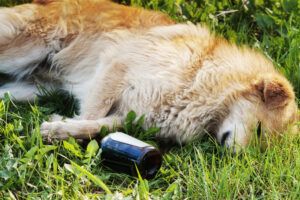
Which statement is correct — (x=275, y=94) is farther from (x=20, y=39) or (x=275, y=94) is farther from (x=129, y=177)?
(x=20, y=39)

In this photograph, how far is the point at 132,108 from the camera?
4.68 m

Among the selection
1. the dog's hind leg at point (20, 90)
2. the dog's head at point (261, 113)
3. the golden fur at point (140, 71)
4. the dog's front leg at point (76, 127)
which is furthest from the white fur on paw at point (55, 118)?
the dog's head at point (261, 113)

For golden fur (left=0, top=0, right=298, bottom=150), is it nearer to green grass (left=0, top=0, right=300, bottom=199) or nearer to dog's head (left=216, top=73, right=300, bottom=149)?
dog's head (left=216, top=73, right=300, bottom=149)

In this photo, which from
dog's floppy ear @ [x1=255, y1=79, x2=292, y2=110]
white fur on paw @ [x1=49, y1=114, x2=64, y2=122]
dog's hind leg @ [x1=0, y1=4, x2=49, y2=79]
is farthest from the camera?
dog's hind leg @ [x1=0, y1=4, x2=49, y2=79]

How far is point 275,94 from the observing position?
4.46m

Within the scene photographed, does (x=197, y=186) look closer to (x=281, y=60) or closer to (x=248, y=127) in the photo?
→ (x=248, y=127)

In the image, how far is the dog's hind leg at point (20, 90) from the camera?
17.4ft

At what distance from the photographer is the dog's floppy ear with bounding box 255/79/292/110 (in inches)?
175

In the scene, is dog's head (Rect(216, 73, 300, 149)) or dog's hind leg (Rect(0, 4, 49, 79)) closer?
dog's head (Rect(216, 73, 300, 149))

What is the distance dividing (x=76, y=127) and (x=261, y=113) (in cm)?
136

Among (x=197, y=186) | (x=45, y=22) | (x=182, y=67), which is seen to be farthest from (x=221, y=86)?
(x=45, y=22)

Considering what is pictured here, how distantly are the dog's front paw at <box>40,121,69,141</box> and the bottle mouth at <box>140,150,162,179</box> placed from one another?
65cm

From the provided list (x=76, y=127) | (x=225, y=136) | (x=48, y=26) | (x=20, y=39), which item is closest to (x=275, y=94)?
(x=225, y=136)

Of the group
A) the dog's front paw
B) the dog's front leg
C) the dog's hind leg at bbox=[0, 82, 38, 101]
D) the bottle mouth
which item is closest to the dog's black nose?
the bottle mouth
